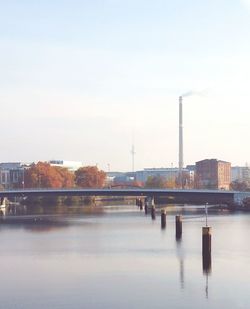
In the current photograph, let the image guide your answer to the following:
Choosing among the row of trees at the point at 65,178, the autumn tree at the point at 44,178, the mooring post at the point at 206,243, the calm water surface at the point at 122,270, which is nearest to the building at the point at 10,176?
the row of trees at the point at 65,178

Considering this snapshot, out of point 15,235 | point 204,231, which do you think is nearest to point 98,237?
point 15,235

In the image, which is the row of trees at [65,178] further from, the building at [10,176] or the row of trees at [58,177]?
the building at [10,176]

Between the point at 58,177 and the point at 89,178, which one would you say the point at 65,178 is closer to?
the point at 58,177

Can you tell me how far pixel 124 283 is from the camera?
24.4 meters

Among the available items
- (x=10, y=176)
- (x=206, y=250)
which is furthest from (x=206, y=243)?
(x=10, y=176)

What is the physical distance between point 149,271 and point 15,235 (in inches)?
737

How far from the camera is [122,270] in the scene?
1073 inches

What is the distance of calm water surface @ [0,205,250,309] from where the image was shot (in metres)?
21.7

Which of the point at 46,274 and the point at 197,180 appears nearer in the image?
the point at 46,274

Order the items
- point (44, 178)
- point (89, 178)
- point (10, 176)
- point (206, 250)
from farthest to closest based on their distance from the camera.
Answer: point (10, 176) → point (89, 178) → point (44, 178) → point (206, 250)

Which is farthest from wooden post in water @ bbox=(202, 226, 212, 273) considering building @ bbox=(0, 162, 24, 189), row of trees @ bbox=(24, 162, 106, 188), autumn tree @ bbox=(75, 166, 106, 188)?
building @ bbox=(0, 162, 24, 189)

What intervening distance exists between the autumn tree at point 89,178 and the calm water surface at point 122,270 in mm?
69315

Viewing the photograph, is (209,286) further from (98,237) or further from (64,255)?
(98,237)

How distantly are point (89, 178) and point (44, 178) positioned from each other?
11.7 meters
